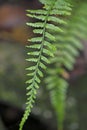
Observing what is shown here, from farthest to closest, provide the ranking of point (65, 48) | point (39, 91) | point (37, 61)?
point (39, 91), point (65, 48), point (37, 61)

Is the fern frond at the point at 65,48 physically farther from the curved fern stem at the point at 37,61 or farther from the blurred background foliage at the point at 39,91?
the curved fern stem at the point at 37,61

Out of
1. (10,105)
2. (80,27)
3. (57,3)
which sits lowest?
(10,105)

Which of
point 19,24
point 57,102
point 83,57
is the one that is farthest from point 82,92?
point 19,24

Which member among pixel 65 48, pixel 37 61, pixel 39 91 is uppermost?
pixel 37 61

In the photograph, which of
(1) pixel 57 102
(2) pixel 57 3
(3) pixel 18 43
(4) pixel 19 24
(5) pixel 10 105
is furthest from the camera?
(4) pixel 19 24

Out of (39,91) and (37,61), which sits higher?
(37,61)

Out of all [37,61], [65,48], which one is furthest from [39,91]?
[37,61]

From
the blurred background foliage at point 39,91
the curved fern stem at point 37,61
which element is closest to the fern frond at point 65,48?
the blurred background foliage at point 39,91

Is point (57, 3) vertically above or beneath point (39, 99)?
above

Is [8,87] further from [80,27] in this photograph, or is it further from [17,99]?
[80,27]

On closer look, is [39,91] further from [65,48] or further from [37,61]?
[37,61]

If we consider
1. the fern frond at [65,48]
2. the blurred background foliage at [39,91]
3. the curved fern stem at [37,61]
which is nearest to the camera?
the curved fern stem at [37,61]
